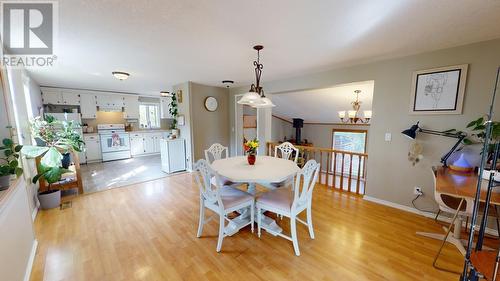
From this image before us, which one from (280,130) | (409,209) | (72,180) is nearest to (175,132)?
(72,180)

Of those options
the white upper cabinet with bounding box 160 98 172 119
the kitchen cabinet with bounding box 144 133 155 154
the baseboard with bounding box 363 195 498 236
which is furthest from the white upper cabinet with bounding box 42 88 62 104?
the baseboard with bounding box 363 195 498 236

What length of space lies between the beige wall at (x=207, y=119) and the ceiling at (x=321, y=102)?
5.28ft

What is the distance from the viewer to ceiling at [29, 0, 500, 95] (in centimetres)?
150

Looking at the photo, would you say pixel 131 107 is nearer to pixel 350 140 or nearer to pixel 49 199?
pixel 49 199

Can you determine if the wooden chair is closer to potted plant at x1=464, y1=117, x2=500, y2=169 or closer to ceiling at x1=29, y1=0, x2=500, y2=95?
ceiling at x1=29, y1=0, x2=500, y2=95

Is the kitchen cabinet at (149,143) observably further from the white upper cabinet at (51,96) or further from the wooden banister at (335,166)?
the wooden banister at (335,166)

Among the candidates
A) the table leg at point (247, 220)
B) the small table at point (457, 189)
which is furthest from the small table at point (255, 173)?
the small table at point (457, 189)

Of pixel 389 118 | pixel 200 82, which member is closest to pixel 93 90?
pixel 200 82

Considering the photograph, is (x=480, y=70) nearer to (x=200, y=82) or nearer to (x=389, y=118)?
(x=389, y=118)

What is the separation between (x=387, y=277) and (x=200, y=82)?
4.55 m

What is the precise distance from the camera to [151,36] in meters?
2.03

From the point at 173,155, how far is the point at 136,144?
2.81 m

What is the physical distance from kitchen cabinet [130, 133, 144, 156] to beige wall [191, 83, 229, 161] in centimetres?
308

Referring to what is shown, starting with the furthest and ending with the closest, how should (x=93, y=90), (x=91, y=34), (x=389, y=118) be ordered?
(x=93, y=90) < (x=389, y=118) < (x=91, y=34)
